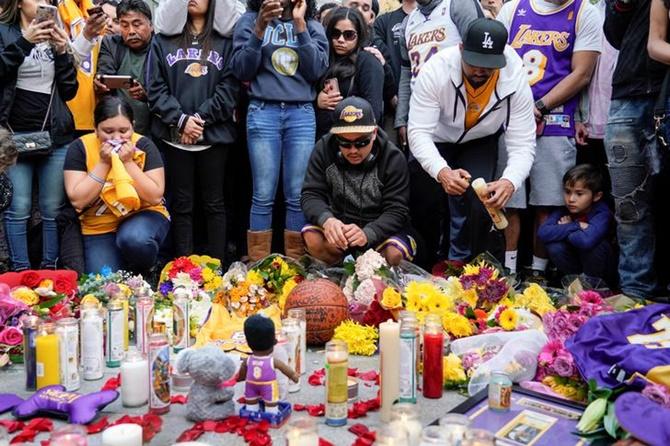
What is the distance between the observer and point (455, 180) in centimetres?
437

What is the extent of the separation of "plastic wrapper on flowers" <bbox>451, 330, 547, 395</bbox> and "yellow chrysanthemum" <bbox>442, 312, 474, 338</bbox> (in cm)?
14

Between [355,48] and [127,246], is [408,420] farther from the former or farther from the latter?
[355,48]

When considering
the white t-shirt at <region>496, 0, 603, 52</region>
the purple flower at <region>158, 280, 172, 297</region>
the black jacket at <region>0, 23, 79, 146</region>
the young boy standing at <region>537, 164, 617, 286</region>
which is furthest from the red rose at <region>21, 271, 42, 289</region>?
the white t-shirt at <region>496, 0, 603, 52</region>

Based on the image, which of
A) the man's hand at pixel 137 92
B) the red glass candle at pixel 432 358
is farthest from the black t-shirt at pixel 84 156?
the red glass candle at pixel 432 358

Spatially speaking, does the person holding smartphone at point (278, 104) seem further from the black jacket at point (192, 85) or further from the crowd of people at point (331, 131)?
Answer: the black jacket at point (192, 85)

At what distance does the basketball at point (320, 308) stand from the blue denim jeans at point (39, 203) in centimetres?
206

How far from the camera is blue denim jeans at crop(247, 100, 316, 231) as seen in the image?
4922 mm

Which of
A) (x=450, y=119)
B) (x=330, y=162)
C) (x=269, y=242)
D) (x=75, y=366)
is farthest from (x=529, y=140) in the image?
(x=75, y=366)

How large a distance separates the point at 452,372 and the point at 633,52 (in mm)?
2289

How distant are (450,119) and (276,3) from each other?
1.39 m

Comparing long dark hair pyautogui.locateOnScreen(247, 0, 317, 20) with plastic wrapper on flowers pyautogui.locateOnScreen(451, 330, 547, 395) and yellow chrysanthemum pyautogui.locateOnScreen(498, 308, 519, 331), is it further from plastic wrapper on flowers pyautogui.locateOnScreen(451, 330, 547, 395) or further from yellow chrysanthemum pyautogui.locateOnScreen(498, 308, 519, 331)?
plastic wrapper on flowers pyautogui.locateOnScreen(451, 330, 547, 395)

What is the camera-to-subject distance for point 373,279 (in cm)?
378

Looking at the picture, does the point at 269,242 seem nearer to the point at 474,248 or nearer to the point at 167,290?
the point at 167,290

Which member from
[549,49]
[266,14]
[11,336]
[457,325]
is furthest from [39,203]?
[549,49]
